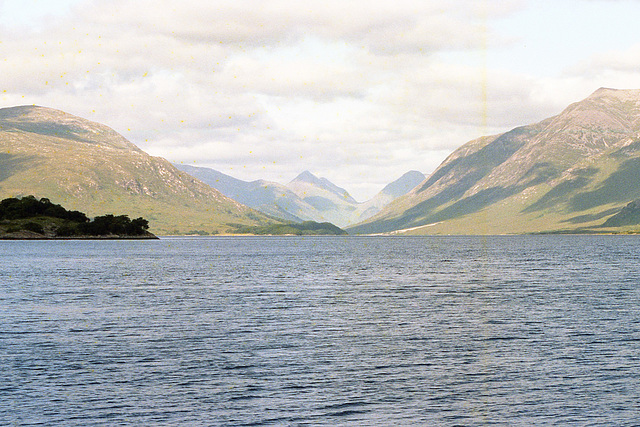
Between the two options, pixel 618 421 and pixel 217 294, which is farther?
pixel 217 294

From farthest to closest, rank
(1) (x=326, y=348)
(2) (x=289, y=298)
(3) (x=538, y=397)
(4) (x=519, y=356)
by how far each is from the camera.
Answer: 1. (2) (x=289, y=298)
2. (1) (x=326, y=348)
3. (4) (x=519, y=356)
4. (3) (x=538, y=397)

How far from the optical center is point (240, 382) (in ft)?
143

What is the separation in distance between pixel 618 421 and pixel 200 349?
33.5 metres

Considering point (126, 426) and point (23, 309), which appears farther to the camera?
point (23, 309)

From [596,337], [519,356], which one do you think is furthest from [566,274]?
[519,356]

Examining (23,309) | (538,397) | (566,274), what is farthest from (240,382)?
(566,274)

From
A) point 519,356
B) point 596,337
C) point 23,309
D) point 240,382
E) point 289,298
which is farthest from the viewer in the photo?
point 289,298

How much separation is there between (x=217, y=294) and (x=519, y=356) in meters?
61.0

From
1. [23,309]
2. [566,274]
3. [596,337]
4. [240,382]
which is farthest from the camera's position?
[566,274]

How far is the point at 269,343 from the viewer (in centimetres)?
5809

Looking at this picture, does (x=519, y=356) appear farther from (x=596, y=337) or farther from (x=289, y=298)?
(x=289, y=298)

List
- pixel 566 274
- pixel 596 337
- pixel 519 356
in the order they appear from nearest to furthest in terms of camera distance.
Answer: pixel 519 356 → pixel 596 337 → pixel 566 274

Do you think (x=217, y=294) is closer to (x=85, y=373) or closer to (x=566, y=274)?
(x=85, y=373)

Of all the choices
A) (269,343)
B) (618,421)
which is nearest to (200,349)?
(269,343)
